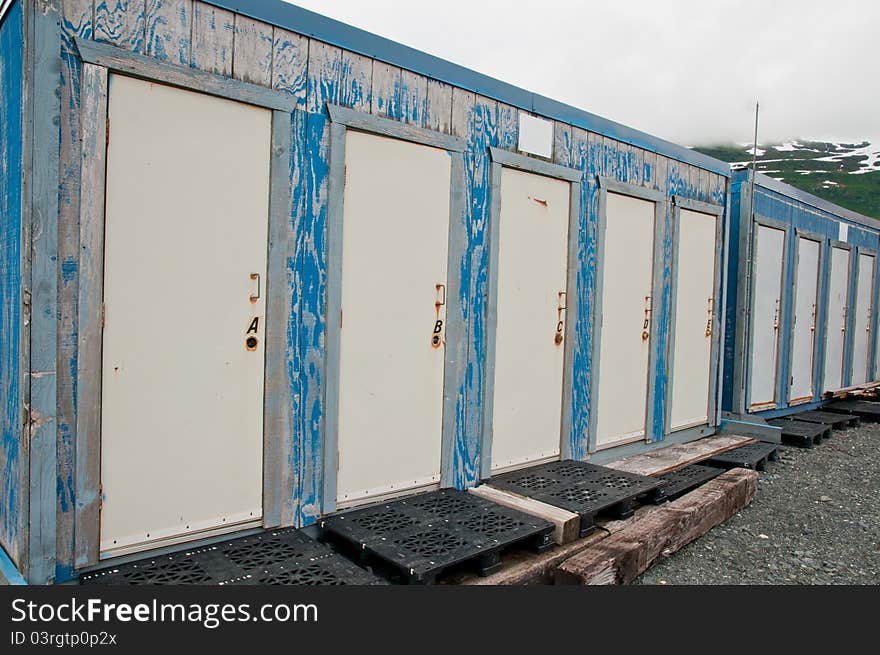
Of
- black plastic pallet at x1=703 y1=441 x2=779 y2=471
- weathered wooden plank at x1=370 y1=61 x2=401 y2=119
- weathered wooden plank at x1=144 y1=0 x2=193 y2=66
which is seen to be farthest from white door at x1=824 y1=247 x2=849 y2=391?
weathered wooden plank at x1=144 y1=0 x2=193 y2=66

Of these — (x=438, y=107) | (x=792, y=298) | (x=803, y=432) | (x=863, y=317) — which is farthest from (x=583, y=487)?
(x=863, y=317)

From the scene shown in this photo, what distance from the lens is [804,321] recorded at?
9.14 m

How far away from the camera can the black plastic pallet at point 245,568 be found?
2.71 meters

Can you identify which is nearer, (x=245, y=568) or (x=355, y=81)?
(x=245, y=568)

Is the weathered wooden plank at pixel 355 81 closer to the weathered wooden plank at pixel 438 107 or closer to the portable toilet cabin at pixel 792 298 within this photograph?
the weathered wooden plank at pixel 438 107

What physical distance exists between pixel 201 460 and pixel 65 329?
0.85 m

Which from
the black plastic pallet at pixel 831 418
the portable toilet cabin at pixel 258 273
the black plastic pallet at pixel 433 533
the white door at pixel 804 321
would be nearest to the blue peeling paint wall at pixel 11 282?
the portable toilet cabin at pixel 258 273

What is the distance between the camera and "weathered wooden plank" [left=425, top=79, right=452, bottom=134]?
3.95 m

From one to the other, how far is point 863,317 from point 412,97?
33.8 ft

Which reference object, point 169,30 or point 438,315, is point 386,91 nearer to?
point 169,30

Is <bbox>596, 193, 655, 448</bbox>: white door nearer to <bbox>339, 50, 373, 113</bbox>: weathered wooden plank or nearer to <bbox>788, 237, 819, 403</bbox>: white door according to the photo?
<bbox>339, 50, 373, 113</bbox>: weathered wooden plank

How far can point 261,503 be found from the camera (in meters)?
3.31

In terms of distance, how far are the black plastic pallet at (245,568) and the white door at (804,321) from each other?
7.95 meters

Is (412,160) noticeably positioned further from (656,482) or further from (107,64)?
(656,482)
